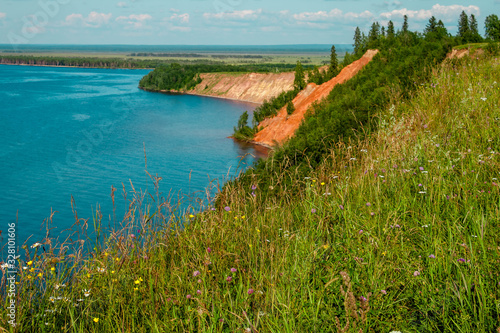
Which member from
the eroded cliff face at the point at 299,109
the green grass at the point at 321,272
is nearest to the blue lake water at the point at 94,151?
the eroded cliff face at the point at 299,109

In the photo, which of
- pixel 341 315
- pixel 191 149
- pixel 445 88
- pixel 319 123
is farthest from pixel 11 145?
pixel 341 315

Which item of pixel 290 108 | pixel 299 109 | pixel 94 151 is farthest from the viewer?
pixel 290 108

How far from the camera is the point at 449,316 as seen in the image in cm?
319

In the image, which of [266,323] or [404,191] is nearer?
[266,323]

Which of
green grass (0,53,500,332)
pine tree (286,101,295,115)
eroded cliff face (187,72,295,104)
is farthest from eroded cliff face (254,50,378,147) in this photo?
green grass (0,53,500,332)

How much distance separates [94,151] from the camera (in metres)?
50.1

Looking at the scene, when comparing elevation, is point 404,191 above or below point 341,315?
above

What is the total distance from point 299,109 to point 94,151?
28009mm

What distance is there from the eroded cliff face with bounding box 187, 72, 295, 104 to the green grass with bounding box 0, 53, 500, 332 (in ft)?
335

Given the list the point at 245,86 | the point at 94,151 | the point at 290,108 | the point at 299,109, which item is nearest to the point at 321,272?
the point at 94,151

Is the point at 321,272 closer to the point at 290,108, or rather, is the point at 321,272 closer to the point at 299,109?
the point at 299,109

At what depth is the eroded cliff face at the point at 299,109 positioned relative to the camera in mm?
56000

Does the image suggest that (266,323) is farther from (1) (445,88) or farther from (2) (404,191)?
(1) (445,88)

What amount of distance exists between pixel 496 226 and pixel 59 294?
4.24 m
